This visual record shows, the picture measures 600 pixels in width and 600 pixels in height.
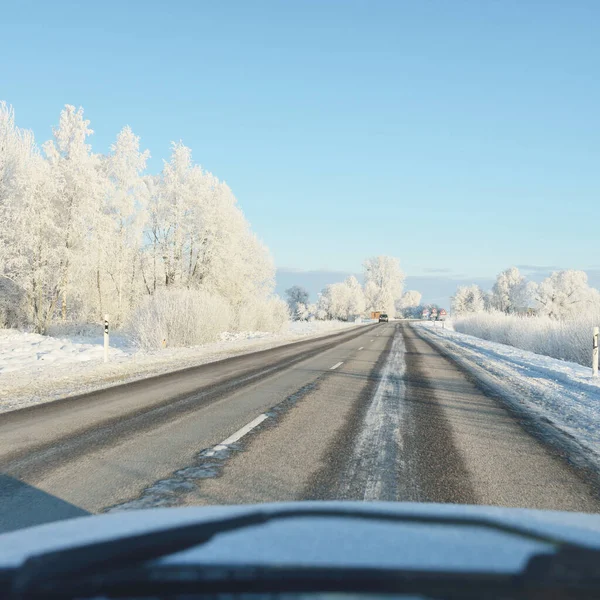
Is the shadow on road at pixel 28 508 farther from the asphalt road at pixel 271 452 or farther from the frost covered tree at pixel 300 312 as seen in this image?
the frost covered tree at pixel 300 312

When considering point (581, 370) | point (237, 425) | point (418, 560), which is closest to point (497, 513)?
point (418, 560)

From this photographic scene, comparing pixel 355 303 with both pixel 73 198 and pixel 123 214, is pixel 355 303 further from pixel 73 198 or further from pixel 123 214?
pixel 73 198

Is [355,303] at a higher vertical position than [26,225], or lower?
lower

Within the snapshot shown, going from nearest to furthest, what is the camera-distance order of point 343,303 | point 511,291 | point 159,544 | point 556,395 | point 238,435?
point 159,544 → point 238,435 → point 556,395 → point 511,291 → point 343,303

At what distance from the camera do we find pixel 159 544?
1667 mm

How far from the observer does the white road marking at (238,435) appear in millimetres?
5555

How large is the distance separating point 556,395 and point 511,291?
106436mm

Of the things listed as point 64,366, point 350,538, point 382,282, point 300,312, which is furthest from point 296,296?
point 350,538


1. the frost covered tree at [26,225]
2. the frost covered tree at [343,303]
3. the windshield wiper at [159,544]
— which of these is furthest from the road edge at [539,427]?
the frost covered tree at [343,303]

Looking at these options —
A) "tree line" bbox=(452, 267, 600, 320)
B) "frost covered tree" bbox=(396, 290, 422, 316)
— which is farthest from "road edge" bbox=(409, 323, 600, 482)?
"frost covered tree" bbox=(396, 290, 422, 316)

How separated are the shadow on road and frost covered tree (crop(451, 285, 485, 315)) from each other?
13223 centimetres

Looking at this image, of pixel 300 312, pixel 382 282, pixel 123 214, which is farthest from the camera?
pixel 382 282

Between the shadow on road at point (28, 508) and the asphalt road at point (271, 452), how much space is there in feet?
0.05

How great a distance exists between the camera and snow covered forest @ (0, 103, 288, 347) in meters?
24.7
